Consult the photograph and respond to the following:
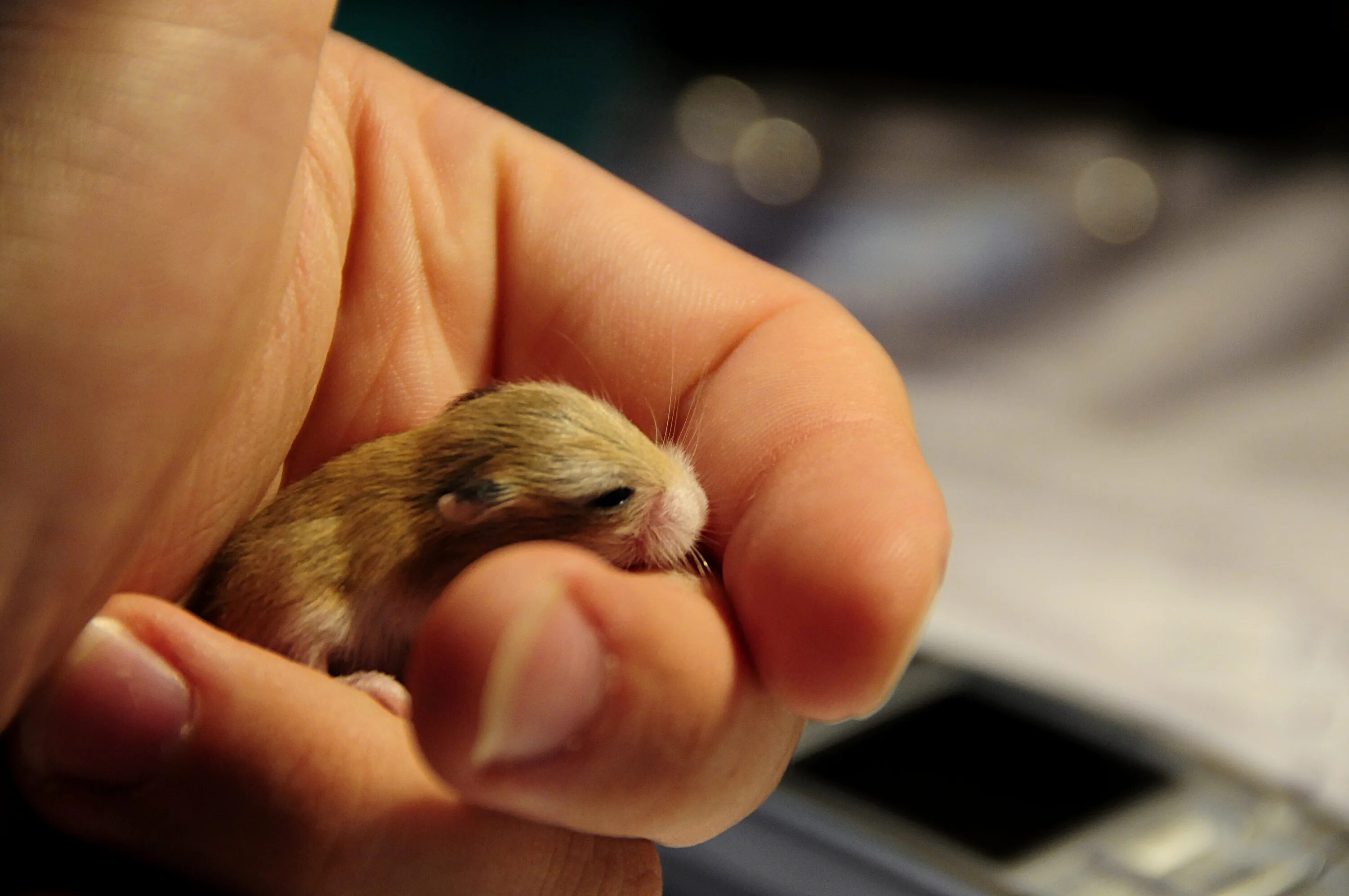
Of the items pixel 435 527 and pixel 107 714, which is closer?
pixel 107 714

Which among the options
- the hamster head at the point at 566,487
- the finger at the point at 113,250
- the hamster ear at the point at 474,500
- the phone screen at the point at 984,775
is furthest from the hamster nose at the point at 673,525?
the phone screen at the point at 984,775

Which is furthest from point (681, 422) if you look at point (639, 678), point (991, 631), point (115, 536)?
point (991, 631)

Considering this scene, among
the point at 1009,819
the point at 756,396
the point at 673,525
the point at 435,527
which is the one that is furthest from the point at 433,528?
the point at 1009,819

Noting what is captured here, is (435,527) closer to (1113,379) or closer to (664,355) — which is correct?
(664,355)

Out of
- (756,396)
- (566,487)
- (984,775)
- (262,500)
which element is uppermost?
Answer: (756,396)

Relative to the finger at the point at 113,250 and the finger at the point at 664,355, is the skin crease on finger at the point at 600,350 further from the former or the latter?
the finger at the point at 113,250

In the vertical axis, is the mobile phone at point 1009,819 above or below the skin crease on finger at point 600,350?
below
